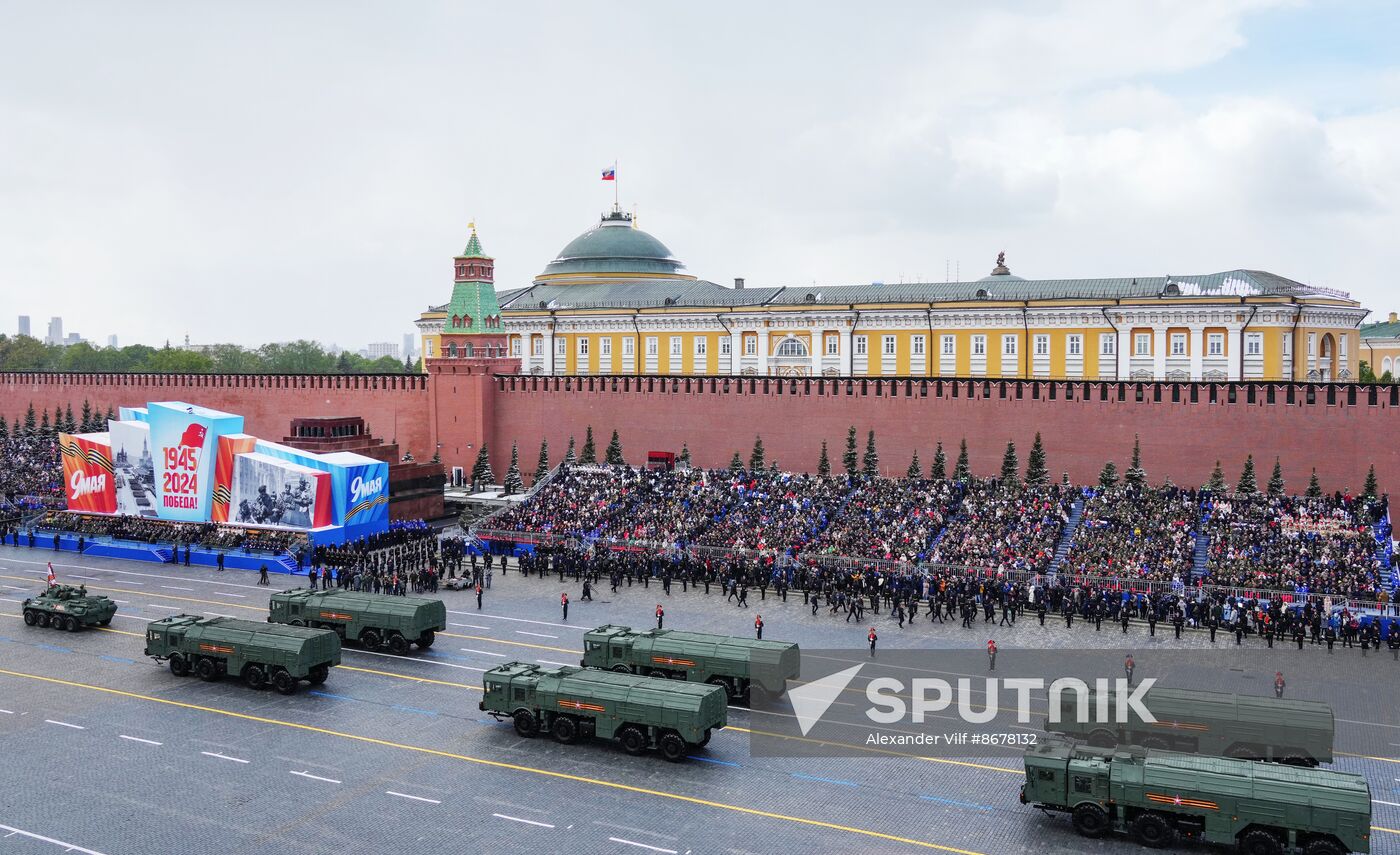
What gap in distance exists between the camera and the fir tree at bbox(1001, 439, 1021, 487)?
1540 inches

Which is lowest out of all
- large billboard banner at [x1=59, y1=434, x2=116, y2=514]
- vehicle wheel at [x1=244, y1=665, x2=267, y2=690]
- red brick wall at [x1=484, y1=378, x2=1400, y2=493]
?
vehicle wheel at [x1=244, y1=665, x2=267, y2=690]

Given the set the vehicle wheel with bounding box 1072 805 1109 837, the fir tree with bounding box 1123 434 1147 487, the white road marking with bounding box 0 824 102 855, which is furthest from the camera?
the fir tree with bounding box 1123 434 1147 487

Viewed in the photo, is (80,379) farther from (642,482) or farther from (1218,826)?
(1218,826)

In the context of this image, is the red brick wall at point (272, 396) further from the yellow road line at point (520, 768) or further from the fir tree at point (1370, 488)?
the fir tree at point (1370, 488)

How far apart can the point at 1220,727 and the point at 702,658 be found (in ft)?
29.7

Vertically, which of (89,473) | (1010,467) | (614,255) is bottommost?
(89,473)

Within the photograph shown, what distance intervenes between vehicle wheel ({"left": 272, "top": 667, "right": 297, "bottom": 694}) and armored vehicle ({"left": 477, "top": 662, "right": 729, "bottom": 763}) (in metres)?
5.01

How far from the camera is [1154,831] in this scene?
16.5m

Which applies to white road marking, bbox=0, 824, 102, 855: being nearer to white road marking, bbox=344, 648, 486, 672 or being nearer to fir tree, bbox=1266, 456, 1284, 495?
white road marking, bbox=344, 648, 486, 672

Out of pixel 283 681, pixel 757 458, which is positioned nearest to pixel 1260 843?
pixel 283 681

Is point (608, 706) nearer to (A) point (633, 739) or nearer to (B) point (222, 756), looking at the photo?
(A) point (633, 739)

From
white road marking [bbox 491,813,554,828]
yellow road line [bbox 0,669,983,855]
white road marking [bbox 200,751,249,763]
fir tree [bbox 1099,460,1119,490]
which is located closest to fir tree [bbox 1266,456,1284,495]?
fir tree [bbox 1099,460,1119,490]

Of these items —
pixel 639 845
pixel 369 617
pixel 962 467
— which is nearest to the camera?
pixel 639 845

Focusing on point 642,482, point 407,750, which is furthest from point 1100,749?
point 642,482
